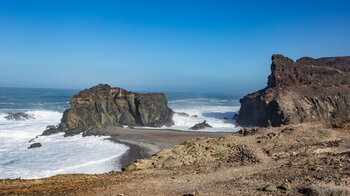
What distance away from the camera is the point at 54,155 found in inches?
1010

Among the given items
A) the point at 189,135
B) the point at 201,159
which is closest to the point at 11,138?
the point at 189,135

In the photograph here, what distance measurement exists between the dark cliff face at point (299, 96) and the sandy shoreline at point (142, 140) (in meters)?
13.4

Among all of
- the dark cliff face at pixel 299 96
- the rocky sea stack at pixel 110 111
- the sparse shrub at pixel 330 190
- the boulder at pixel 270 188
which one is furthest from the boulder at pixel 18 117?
the sparse shrub at pixel 330 190

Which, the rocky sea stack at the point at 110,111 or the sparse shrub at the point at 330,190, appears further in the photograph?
the rocky sea stack at the point at 110,111

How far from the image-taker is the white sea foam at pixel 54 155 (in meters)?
21.0

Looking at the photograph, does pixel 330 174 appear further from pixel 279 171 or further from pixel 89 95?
pixel 89 95

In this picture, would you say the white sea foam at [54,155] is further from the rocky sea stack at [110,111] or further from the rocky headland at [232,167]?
the rocky headland at [232,167]

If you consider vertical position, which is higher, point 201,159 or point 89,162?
point 201,159

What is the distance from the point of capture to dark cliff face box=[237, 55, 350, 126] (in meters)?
37.9

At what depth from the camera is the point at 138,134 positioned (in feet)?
116

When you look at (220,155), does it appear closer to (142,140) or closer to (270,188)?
(270,188)

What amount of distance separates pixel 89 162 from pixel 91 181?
13113 mm

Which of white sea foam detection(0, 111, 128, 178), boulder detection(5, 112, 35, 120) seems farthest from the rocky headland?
boulder detection(5, 112, 35, 120)

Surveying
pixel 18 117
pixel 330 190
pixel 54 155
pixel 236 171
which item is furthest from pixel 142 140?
pixel 18 117
